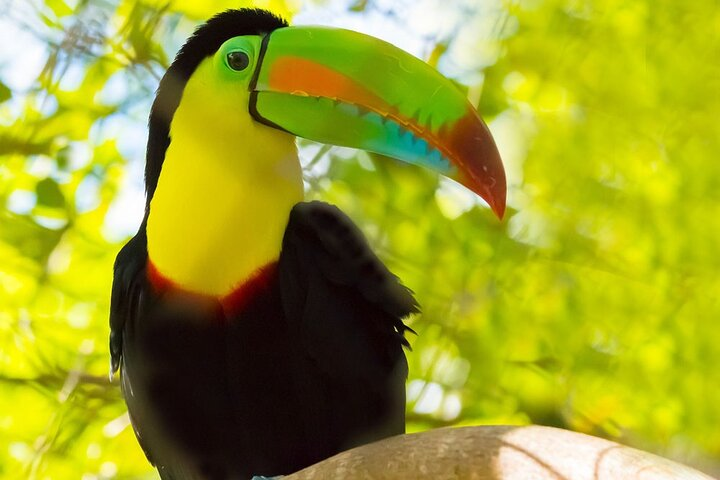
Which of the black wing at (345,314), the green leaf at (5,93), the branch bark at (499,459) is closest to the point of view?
the branch bark at (499,459)

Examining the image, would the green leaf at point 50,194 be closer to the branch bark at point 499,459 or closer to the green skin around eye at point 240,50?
the green skin around eye at point 240,50

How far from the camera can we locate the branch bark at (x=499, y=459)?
1.14 m

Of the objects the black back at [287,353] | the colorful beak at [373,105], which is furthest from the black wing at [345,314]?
the colorful beak at [373,105]

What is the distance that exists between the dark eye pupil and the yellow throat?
57mm

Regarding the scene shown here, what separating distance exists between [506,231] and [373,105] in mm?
929

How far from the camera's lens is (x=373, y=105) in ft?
6.36

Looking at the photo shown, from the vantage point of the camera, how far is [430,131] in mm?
1936

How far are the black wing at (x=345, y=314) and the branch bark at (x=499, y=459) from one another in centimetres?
59

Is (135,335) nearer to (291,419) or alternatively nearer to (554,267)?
(291,419)

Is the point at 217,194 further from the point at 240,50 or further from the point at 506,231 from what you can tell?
the point at 506,231

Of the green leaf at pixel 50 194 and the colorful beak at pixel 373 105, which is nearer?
the colorful beak at pixel 373 105

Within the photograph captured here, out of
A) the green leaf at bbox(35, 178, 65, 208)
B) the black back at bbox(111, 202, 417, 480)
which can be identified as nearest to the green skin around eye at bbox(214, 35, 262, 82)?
the black back at bbox(111, 202, 417, 480)

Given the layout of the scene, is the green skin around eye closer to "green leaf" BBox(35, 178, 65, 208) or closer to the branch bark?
"green leaf" BBox(35, 178, 65, 208)

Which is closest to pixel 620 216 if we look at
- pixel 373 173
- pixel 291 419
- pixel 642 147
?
pixel 642 147
